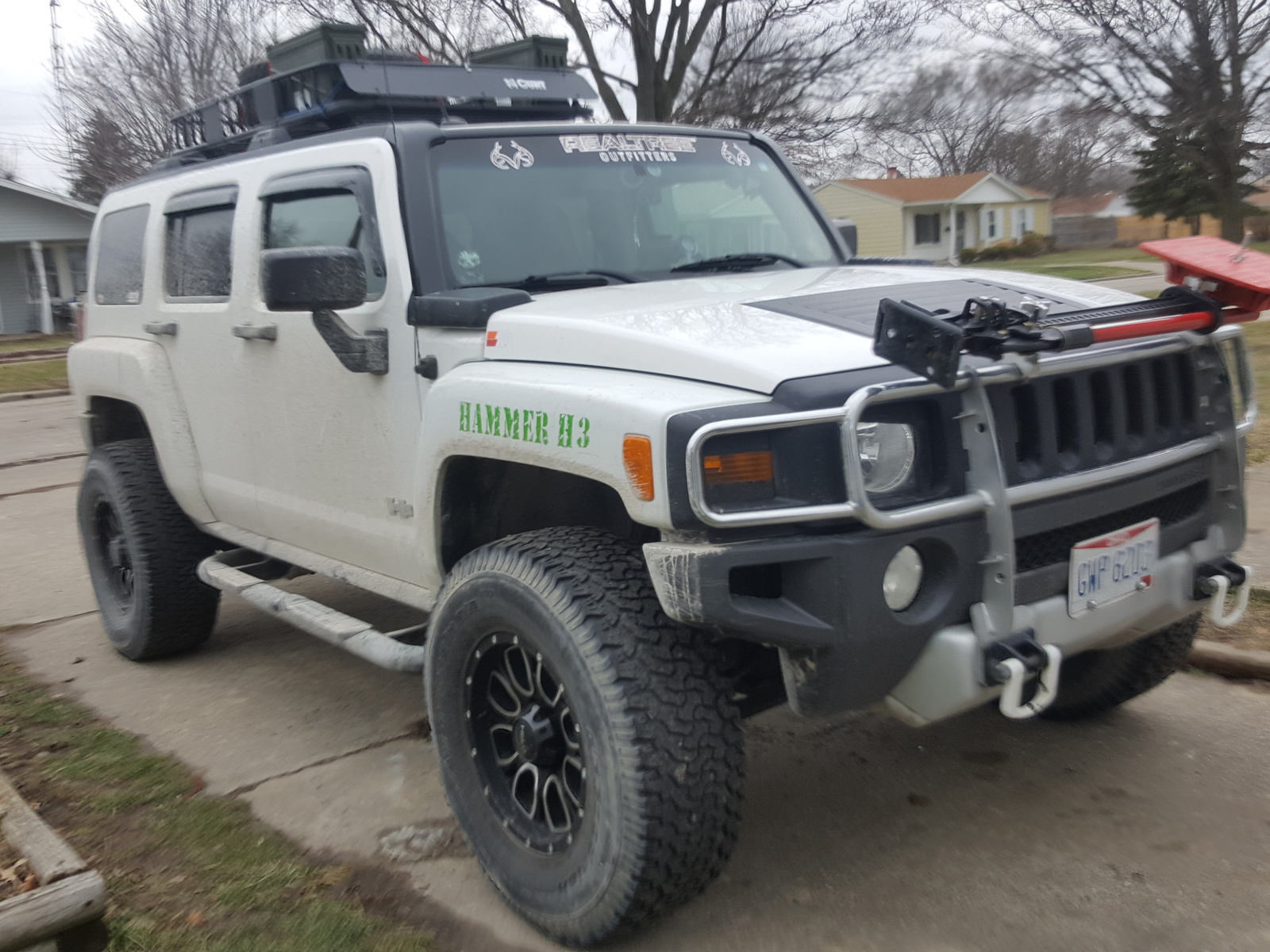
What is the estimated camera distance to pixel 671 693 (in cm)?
271

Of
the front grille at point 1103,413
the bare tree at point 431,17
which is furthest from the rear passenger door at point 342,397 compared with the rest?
the bare tree at point 431,17

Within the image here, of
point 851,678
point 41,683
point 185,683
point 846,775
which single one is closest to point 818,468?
point 851,678

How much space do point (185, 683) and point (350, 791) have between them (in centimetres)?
153

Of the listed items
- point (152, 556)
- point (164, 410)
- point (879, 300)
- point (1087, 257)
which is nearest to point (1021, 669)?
point (879, 300)

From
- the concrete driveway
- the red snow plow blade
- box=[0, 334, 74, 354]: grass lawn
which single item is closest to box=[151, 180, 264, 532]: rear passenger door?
the concrete driveway

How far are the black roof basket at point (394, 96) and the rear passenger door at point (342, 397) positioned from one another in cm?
44

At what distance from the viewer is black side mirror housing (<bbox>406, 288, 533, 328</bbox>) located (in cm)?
332

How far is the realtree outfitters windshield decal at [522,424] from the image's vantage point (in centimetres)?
280

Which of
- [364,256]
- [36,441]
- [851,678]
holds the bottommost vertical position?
[36,441]

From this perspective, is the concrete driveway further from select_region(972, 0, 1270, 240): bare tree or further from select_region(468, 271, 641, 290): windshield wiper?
select_region(972, 0, 1270, 240): bare tree

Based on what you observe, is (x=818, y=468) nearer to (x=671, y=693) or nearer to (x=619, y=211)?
(x=671, y=693)

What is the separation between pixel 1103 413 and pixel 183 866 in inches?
109

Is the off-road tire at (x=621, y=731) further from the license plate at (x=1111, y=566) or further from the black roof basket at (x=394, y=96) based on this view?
the black roof basket at (x=394, y=96)

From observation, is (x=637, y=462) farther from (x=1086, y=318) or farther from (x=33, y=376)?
(x=33, y=376)
